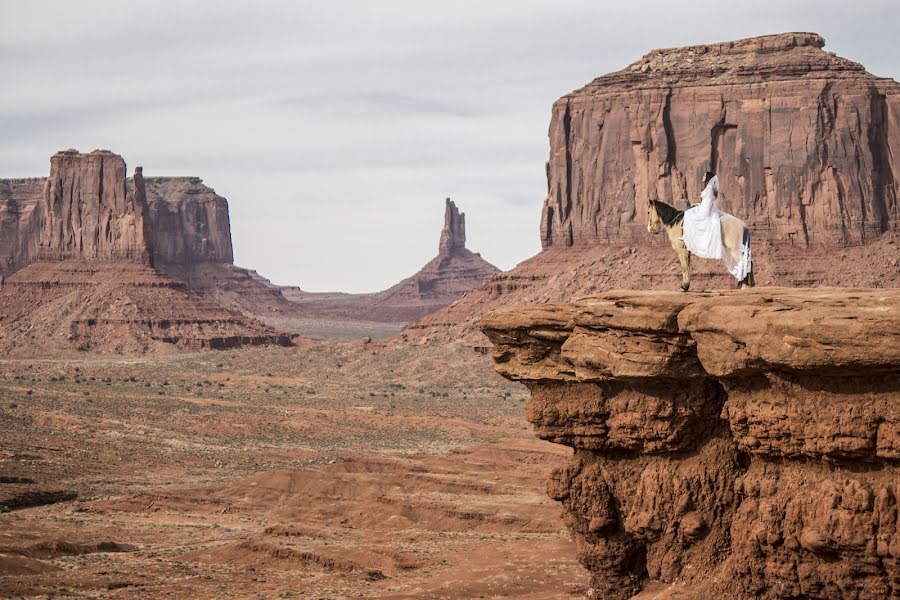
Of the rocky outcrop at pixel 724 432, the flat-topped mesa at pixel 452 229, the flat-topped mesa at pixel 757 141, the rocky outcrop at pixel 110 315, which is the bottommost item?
the rocky outcrop at pixel 724 432

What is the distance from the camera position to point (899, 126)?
8919 cm

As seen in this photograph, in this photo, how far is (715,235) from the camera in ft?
58.5

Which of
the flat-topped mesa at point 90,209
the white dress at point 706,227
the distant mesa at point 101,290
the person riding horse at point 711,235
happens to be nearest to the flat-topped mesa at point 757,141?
the distant mesa at point 101,290

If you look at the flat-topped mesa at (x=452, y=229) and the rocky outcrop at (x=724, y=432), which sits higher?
the flat-topped mesa at (x=452, y=229)

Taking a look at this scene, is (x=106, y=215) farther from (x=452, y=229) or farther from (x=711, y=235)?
(x=711, y=235)

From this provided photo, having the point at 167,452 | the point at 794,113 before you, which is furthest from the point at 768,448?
the point at 794,113

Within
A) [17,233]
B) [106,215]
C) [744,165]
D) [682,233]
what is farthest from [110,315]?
[682,233]

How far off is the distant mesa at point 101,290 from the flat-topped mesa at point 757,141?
3639 centimetres

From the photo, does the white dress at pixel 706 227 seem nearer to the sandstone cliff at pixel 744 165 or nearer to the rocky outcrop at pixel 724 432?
the rocky outcrop at pixel 724 432

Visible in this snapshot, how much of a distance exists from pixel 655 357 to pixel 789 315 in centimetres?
206

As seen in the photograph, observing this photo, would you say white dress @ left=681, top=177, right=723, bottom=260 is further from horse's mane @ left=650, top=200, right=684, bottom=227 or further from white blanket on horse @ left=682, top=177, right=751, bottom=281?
horse's mane @ left=650, top=200, right=684, bottom=227

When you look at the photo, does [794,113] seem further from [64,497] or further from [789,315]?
[789,315]

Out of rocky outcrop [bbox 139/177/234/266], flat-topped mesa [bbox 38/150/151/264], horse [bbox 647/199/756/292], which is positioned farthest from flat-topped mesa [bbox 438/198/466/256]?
horse [bbox 647/199/756/292]

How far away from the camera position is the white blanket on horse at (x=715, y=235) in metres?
17.6
